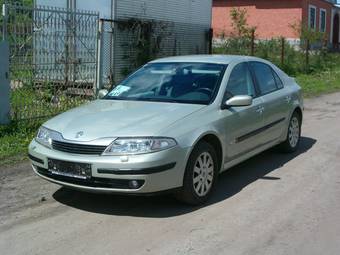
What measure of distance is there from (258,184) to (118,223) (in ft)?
6.83

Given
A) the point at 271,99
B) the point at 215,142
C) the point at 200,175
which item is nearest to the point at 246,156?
the point at 215,142

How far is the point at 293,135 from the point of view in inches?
336

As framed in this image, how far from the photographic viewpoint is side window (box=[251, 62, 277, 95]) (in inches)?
299

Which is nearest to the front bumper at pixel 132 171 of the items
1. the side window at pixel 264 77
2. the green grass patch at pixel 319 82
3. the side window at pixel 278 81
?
the side window at pixel 264 77

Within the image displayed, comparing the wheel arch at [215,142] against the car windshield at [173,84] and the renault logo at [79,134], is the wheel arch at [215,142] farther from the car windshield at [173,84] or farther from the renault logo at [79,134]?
the renault logo at [79,134]

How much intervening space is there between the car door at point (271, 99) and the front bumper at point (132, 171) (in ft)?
7.16

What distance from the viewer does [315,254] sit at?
183 inches

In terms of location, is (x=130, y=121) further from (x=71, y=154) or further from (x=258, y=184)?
(x=258, y=184)

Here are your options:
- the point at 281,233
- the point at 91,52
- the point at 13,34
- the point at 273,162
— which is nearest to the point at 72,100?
the point at 91,52

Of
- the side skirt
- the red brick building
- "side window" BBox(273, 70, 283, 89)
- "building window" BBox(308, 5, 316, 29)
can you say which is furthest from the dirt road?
"building window" BBox(308, 5, 316, 29)

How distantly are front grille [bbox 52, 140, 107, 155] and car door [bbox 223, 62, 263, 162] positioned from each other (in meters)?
1.58

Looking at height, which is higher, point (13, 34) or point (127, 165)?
point (13, 34)

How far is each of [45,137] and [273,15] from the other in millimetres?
31803

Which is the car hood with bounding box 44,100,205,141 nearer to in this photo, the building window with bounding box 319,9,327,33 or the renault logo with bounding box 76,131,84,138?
the renault logo with bounding box 76,131,84,138
